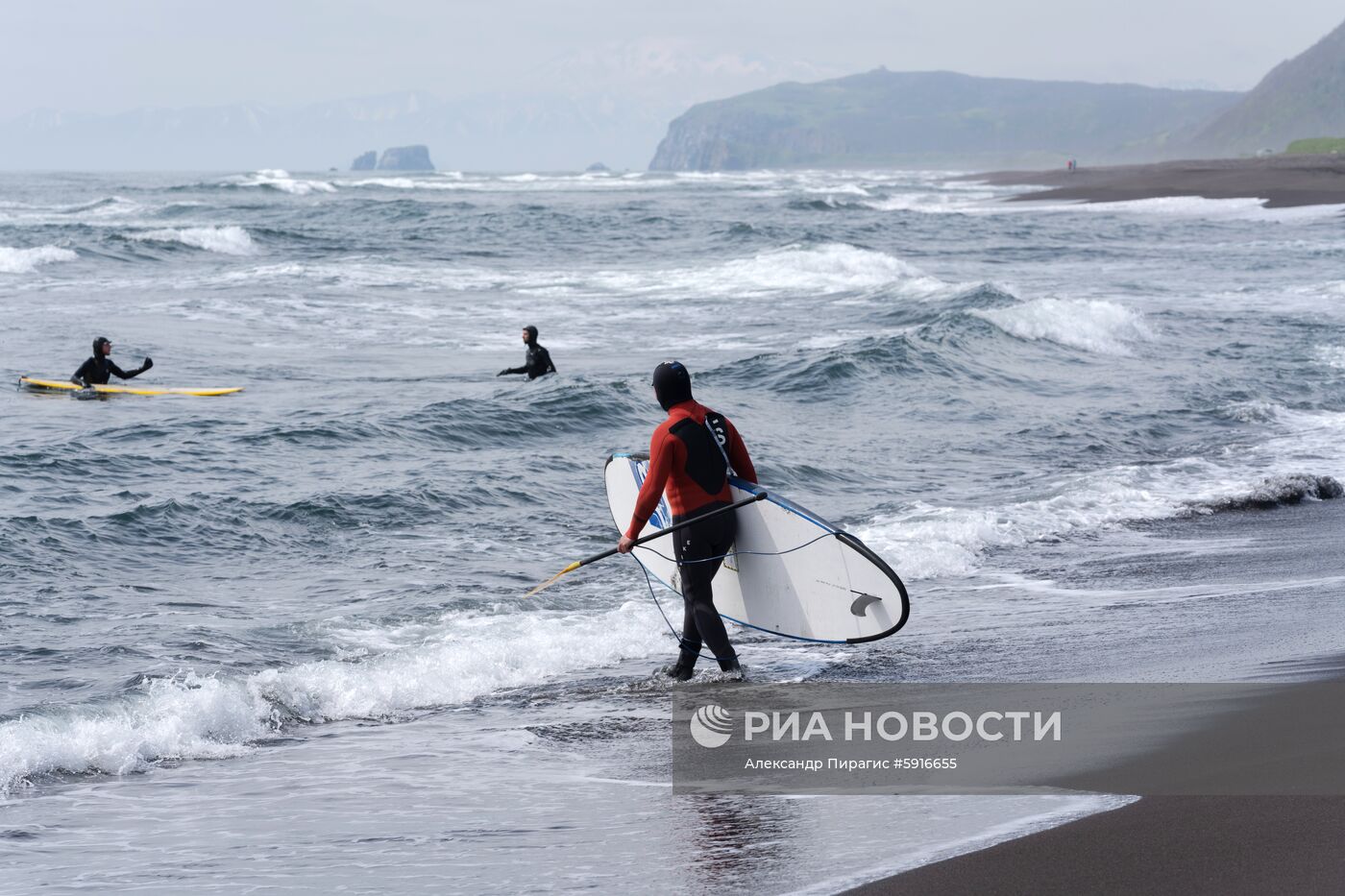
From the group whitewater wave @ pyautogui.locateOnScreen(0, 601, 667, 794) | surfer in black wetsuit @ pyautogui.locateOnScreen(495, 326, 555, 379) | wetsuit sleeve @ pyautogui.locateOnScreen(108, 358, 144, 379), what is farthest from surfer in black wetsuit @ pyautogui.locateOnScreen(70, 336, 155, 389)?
whitewater wave @ pyautogui.locateOnScreen(0, 601, 667, 794)

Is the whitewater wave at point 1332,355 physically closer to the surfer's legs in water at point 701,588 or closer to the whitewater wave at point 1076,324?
the whitewater wave at point 1076,324

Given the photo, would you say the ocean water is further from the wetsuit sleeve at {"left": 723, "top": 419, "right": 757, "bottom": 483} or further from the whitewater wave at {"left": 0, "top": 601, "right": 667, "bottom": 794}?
the wetsuit sleeve at {"left": 723, "top": 419, "right": 757, "bottom": 483}

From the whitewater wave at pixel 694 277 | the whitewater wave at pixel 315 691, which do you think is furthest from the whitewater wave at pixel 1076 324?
the whitewater wave at pixel 315 691

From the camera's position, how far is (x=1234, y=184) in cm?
6322

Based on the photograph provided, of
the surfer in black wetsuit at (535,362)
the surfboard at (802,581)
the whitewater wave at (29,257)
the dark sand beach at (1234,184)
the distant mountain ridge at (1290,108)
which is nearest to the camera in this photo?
the surfboard at (802,581)

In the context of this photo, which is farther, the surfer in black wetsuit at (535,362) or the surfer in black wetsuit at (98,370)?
the surfer in black wetsuit at (535,362)

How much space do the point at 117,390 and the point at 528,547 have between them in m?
8.87

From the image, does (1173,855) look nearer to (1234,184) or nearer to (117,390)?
(117,390)

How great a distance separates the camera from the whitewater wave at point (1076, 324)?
2112cm

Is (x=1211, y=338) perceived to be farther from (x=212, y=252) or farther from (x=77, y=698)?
(x=212, y=252)

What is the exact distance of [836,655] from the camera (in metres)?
7.41

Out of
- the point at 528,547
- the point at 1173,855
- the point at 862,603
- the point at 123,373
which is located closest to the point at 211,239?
the point at 123,373

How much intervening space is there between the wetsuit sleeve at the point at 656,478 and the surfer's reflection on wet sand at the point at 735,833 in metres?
1.84

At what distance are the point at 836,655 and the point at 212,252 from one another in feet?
116
